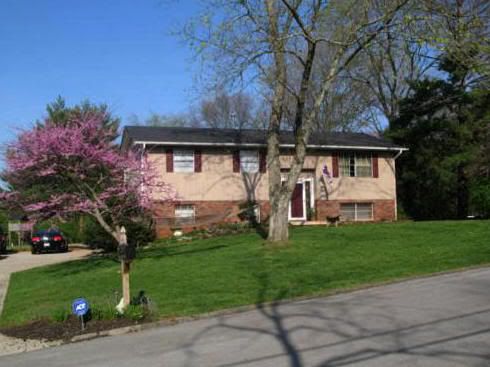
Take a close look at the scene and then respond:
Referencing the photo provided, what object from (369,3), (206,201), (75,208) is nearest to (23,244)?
(206,201)

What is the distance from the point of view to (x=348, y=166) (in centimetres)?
2936

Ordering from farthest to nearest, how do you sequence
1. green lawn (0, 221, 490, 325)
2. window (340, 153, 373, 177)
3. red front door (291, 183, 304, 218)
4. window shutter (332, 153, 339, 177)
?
window (340, 153, 373, 177) → window shutter (332, 153, 339, 177) → red front door (291, 183, 304, 218) → green lawn (0, 221, 490, 325)

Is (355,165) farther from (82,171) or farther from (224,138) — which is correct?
(82,171)

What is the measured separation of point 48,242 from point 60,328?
22941mm

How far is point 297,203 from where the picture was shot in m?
28.5

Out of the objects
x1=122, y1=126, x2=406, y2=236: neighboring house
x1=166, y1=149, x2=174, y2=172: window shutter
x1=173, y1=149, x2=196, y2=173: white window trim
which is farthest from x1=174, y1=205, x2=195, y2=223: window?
x1=166, y1=149, x2=174, y2=172: window shutter

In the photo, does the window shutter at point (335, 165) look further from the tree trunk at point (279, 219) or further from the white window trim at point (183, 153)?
the tree trunk at point (279, 219)

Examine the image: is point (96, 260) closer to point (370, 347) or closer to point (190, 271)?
point (190, 271)

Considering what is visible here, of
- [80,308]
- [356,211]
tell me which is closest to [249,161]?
[356,211]

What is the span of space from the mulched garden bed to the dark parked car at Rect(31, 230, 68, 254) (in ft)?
72.1

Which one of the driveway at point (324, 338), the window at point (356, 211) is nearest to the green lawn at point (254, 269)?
the driveway at point (324, 338)

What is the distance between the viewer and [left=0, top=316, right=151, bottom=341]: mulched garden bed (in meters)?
9.27

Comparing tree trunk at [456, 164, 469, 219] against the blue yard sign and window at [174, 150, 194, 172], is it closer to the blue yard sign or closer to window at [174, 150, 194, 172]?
window at [174, 150, 194, 172]

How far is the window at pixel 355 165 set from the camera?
29.2 m
